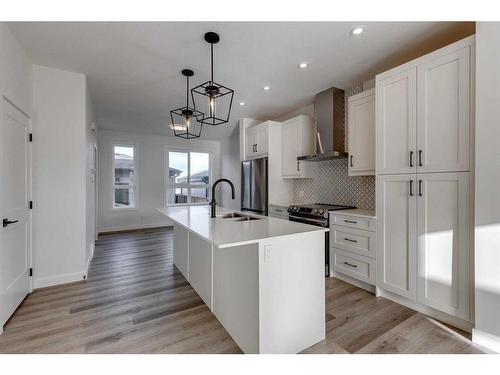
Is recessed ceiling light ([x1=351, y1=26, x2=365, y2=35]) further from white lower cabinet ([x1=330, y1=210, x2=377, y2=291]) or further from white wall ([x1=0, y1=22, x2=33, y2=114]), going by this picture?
white wall ([x1=0, y1=22, x2=33, y2=114])

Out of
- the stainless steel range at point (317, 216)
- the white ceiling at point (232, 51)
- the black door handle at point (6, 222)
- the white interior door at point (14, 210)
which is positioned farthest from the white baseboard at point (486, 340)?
the black door handle at point (6, 222)

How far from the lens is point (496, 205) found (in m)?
1.66

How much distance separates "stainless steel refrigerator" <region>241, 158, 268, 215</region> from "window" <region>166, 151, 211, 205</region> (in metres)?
2.69

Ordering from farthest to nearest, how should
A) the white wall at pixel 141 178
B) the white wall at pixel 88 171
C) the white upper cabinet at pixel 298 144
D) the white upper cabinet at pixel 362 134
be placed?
1. the white wall at pixel 141 178
2. the white upper cabinet at pixel 298 144
3. the white wall at pixel 88 171
4. the white upper cabinet at pixel 362 134

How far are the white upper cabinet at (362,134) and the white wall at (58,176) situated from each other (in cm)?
341

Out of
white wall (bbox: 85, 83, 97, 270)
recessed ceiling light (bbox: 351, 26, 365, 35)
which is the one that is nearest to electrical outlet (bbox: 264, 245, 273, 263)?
recessed ceiling light (bbox: 351, 26, 365, 35)

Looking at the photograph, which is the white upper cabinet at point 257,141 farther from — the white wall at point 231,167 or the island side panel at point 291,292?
the island side panel at point 291,292

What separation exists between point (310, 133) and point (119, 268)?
3.62 m

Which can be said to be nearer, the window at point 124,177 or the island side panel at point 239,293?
the island side panel at point 239,293

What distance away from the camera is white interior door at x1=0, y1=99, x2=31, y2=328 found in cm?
202

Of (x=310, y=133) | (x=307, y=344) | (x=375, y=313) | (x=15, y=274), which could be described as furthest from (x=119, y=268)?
(x=310, y=133)

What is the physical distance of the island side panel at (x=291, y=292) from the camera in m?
1.52

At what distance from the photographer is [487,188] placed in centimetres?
170

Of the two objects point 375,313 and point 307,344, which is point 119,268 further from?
point 375,313
